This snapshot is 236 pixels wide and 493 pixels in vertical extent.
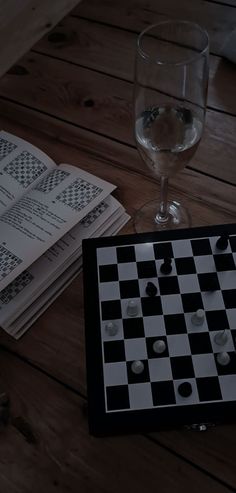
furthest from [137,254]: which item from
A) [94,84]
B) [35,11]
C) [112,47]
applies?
[35,11]

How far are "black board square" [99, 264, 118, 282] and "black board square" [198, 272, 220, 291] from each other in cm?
11

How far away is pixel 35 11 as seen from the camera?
1.63m

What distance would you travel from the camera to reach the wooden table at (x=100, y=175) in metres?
0.56

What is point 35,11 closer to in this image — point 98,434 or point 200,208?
point 200,208

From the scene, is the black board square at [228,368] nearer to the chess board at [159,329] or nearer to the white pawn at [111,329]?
the chess board at [159,329]

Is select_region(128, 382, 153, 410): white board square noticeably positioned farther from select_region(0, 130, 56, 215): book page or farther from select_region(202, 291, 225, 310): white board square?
select_region(0, 130, 56, 215): book page

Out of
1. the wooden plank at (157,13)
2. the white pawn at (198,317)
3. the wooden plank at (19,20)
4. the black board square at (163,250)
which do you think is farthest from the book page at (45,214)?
the wooden plank at (19,20)

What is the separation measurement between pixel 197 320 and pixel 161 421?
5.0 inches

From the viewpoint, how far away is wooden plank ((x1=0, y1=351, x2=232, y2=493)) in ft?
1.80

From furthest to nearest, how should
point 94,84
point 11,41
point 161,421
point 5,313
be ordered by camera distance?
point 11,41
point 94,84
point 5,313
point 161,421

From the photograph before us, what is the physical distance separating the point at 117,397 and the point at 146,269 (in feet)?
0.58

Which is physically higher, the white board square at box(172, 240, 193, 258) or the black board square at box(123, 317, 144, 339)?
the white board square at box(172, 240, 193, 258)

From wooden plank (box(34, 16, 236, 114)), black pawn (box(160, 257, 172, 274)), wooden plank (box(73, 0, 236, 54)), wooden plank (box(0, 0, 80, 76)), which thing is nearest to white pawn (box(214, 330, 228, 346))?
black pawn (box(160, 257, 172, 274))

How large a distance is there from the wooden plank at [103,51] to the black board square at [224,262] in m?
0.34
